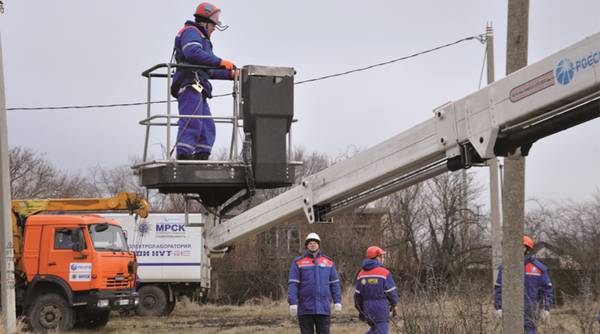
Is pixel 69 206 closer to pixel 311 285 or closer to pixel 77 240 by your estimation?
pixel 77 240

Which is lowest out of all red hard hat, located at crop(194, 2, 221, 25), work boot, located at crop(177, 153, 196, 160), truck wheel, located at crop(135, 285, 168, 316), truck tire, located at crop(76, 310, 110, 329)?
truck tire, located at crop(76, 310, 110, 329)

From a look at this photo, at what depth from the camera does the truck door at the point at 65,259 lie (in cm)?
1730

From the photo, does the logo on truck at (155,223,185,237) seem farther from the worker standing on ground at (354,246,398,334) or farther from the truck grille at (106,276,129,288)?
the worker standing on ground at (354,246,398,334)

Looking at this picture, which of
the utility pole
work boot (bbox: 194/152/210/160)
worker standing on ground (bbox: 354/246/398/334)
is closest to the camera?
the utility pole

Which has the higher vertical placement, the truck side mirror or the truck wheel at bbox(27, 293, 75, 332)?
the truck side mirror

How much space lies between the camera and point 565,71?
19.5 ft

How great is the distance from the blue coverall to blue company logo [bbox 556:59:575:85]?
4.98 m

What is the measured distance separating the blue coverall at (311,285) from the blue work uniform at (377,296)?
1.97 feet

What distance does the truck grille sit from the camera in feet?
57.8

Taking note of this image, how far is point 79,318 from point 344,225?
1293 cm

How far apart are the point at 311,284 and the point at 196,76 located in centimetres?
299

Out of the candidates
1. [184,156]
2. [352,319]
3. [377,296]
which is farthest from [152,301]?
[184,156]

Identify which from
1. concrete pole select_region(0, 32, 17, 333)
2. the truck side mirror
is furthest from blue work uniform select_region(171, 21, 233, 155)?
the truck side mirror

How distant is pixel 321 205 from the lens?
923 centimetres
